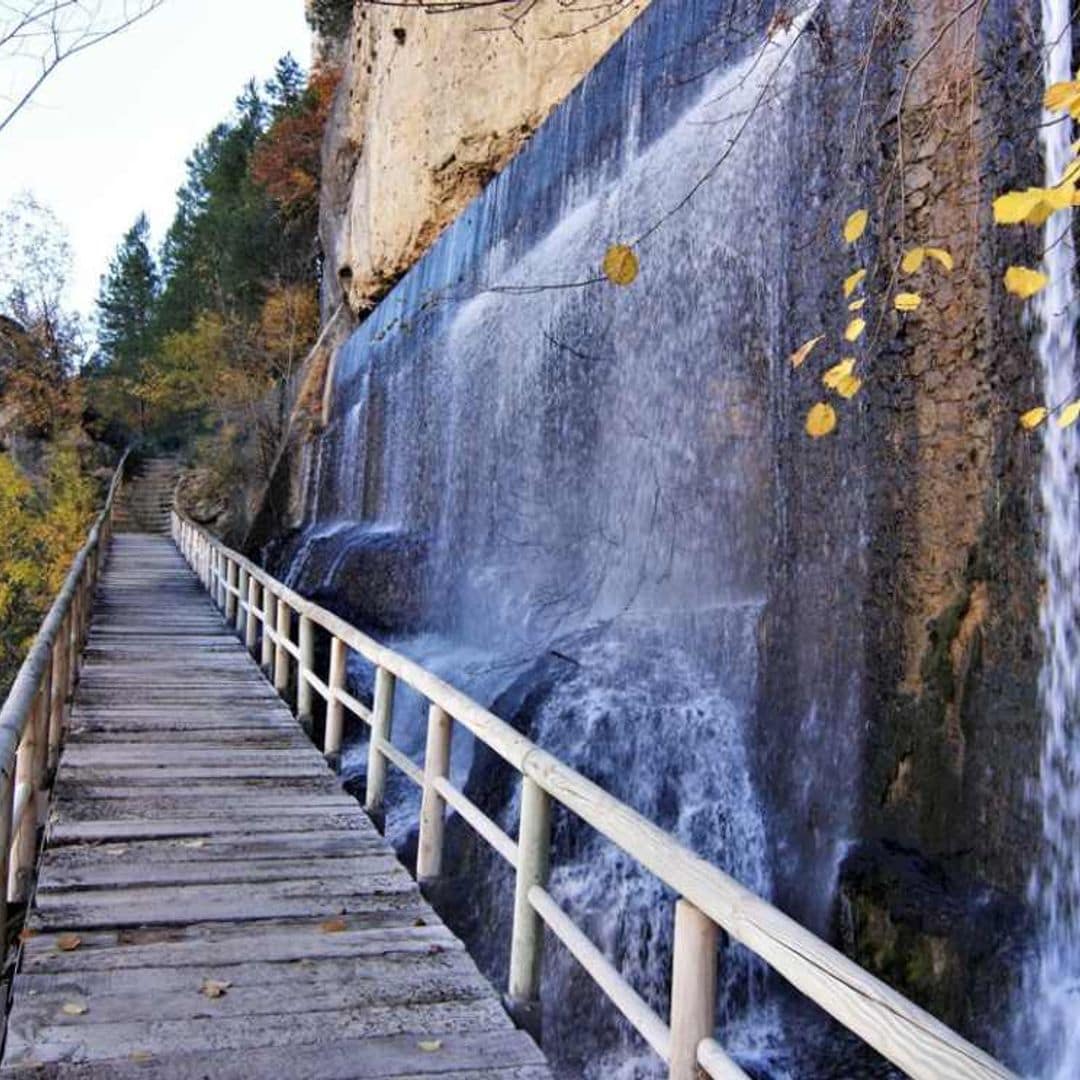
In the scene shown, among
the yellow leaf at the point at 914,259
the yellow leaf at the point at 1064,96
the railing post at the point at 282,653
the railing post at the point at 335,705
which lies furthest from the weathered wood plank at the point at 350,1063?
the railing post at the point at 282,653

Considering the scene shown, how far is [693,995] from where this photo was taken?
2.15m

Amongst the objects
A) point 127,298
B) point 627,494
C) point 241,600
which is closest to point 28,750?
point 627,494

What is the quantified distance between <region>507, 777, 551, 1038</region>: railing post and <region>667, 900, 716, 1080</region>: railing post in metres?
1.01

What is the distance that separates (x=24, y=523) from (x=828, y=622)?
96.8 ft

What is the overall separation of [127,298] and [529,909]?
201ft

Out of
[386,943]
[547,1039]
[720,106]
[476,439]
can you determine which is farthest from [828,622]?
[476,439]

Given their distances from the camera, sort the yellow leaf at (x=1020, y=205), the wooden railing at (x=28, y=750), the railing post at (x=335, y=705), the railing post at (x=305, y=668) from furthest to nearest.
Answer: the railing post at (x=305, y=668) < the railing post at (x=335, y=705) < the wooden railing at (x=28, y=750) < the yellow leaf at (x=1020, y=205)

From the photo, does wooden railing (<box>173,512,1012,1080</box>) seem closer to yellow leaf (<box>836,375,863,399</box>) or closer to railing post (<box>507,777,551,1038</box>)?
railing post (<box>507,777,551,1038</box>)

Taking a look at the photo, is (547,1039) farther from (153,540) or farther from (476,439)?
(153,540)

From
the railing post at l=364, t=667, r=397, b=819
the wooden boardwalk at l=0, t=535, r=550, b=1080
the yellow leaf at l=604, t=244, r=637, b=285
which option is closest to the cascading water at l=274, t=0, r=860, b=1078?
the railing post at l=364, t=667, r=397, b=819

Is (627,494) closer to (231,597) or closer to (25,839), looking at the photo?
(25,839)

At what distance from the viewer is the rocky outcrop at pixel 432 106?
15.4 m

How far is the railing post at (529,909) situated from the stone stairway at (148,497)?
127ft

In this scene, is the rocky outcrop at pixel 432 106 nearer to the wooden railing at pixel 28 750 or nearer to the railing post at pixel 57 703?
the railing post at pixel 57 703
